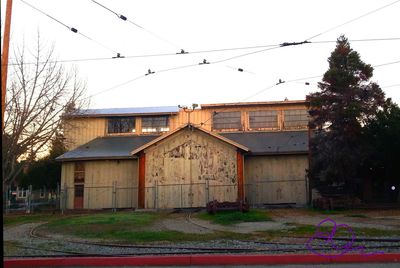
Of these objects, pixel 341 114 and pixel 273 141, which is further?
pixel 273 141

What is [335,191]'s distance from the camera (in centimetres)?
2658

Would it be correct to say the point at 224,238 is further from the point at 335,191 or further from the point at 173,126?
the point at 173,126

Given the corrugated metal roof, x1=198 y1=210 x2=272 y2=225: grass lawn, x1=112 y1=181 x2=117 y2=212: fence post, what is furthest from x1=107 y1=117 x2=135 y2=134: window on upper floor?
x1=198 y1=210 x2=272 y2=225: grass lawn

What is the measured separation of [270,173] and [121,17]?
18694mm

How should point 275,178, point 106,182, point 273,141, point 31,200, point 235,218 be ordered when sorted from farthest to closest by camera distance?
point 31,200 < point 273,141 < point 106,182 < point 275,178 < point 235,218

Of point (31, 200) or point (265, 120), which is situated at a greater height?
point (265, 120)

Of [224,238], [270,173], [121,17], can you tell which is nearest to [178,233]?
[224,238]

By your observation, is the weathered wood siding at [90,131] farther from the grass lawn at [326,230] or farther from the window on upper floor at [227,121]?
the grass lawn at [326,230]

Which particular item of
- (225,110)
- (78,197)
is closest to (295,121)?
(225,110)

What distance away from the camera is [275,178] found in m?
31.0

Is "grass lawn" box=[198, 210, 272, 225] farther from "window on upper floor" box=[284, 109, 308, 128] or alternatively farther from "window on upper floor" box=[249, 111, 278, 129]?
"window on upper floor" box=[284, 109, 308, 128]

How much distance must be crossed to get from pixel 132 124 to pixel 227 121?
7630 millimetres

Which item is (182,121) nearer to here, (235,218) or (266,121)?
(266,121)

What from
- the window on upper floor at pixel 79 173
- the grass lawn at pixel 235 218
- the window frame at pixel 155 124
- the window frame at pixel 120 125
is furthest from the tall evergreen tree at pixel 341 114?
the window on upper floor at pixel 79 173
